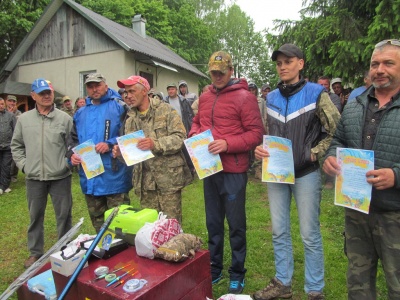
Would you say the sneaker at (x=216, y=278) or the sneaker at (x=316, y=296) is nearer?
the sneaker at (x=316, y=296)

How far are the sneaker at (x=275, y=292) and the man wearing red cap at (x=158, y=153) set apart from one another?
43.3 inches

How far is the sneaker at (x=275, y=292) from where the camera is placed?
10.0 ft

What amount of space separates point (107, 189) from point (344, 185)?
2458mm

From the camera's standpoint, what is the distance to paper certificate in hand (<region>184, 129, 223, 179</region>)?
307 centimetres

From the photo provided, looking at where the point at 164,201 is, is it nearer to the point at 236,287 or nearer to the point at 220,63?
the point at 236,287

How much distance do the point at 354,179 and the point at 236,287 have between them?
65.8 inches

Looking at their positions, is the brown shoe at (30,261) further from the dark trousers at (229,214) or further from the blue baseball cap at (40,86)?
the dark trousers at (229,214)

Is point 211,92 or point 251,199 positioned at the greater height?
point 211,92

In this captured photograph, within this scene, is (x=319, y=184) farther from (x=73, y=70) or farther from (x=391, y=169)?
(x=73, y=70)

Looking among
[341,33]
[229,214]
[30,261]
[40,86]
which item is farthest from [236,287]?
[341,33]

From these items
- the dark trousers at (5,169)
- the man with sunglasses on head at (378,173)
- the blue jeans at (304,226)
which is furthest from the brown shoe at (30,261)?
the dark trousers at (5,169)

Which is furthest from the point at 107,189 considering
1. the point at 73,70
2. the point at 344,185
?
the point at 73,70

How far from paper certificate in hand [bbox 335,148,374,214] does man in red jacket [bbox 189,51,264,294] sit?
0.98 metres

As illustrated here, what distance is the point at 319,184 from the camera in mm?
2850
